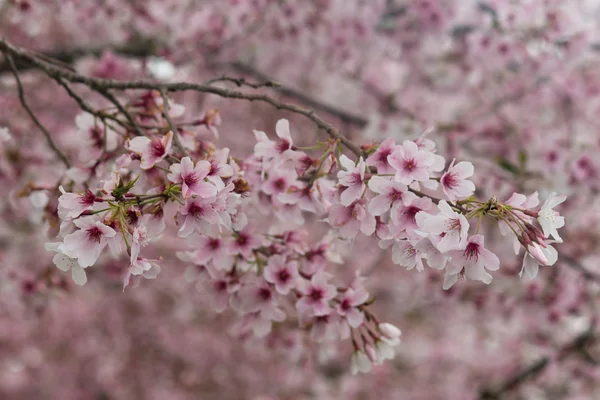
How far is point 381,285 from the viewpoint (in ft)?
23.2

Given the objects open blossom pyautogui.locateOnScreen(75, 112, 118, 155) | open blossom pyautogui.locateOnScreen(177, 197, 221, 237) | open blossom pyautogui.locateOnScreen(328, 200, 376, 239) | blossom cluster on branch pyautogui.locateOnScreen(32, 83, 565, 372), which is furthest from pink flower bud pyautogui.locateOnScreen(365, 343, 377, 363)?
open blossom pyautogui.locateOnScreen(75, 112, 118, 155)

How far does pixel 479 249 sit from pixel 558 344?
3.71 m

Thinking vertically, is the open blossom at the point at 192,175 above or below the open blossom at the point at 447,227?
above

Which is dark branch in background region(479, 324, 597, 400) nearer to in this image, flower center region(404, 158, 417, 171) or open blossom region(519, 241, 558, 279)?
open blossom region(519, 241, 558, 279)

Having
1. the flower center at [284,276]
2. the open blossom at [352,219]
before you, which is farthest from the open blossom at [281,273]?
the open blossom at [352,219]

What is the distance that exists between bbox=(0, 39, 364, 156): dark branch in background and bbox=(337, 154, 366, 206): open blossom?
95 millimetres

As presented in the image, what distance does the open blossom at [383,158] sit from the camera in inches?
49.0

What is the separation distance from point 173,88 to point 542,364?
3.80m

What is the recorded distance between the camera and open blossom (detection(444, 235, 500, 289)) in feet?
3.66

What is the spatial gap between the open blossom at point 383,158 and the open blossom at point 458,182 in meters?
0.12

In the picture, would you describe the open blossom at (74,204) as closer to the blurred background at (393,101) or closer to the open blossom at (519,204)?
the blurred background at (393,101)

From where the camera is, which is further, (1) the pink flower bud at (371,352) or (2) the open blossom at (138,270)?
(1) the pink flower bud at (371,352)

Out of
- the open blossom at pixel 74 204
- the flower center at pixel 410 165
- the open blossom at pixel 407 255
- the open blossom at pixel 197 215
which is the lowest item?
the open blossom at pixel 407 255

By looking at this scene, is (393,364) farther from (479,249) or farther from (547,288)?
(479,249)
